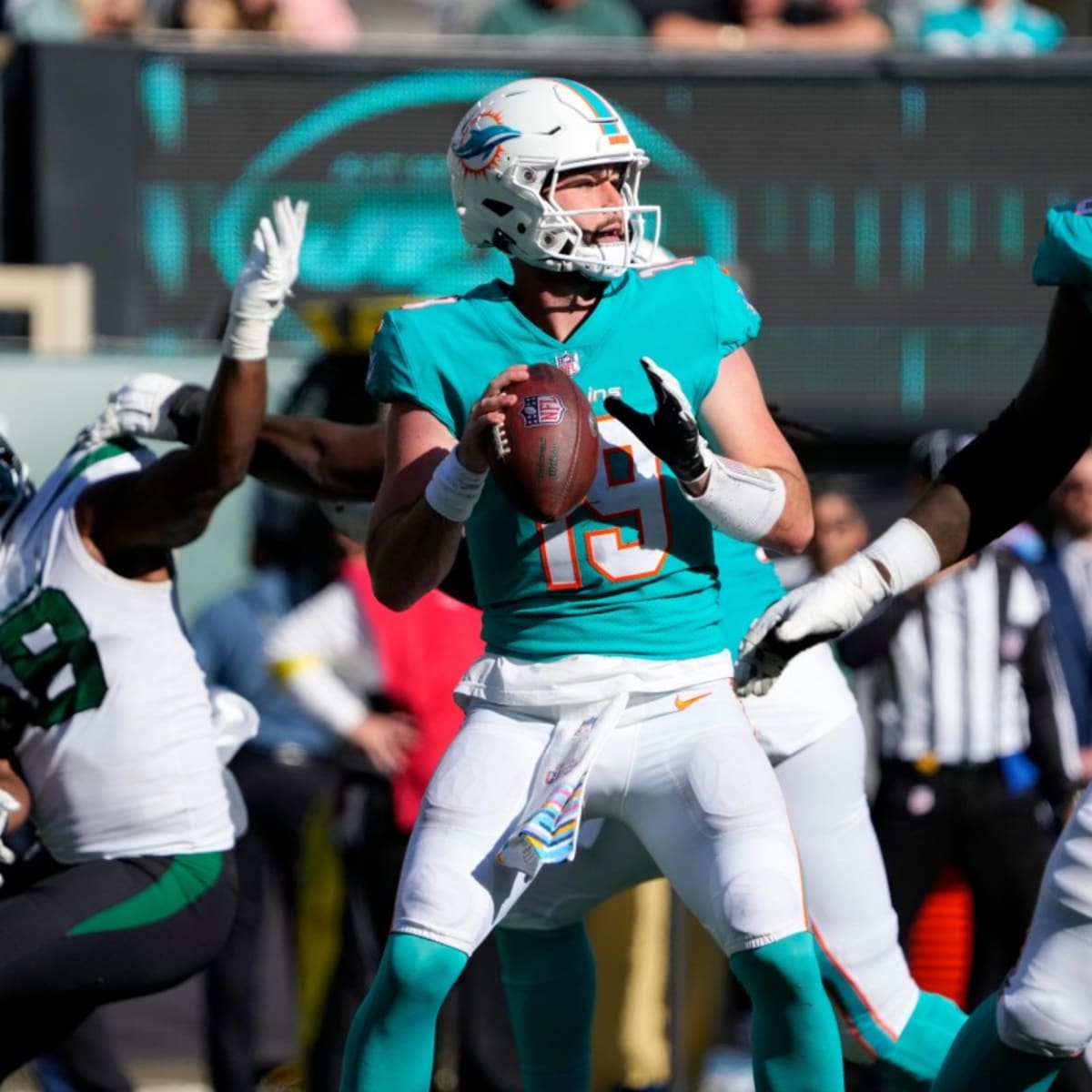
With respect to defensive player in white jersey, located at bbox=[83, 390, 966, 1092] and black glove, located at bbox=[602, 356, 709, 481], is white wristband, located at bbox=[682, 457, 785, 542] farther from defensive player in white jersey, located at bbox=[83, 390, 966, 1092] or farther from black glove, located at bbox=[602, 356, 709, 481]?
defensive player in white jersey, located at bbox=[83, 390, 966, 1092]

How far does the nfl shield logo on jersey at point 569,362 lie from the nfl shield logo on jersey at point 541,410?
0.92 feet

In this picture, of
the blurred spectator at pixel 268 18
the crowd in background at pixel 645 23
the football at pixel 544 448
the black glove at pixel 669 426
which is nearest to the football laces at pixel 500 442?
the football at pixel 544 448

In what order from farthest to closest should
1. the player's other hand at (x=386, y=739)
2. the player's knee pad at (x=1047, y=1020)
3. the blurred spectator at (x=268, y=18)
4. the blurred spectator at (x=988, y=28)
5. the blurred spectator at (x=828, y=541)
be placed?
the blurred spectator at (x=988, y=28) < the blurred spectator at (x=268, y=18) < the blurred spectator at (x=828, y=541) < the player's other hand at (x=386, y=739) < the player's knee pad at (x=1047, y=1020)

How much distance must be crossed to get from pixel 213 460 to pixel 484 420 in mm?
923

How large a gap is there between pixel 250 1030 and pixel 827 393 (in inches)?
115

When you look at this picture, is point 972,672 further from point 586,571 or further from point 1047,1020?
point 1047,1020

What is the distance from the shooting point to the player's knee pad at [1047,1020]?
3.73 metres

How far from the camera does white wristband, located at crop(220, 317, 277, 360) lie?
4629mm

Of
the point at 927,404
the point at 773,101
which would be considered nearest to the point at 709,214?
the point at 773,101

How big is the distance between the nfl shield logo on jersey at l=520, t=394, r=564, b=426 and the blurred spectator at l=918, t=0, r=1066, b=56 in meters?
5.72

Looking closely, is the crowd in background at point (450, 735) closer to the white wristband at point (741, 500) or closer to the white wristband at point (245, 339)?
the white wristband at point (245, 339)

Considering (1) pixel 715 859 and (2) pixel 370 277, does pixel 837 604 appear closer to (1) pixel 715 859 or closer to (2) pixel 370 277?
(1) pixel 715 859

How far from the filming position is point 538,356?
4094 mm

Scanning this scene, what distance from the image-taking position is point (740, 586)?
4.60 m
